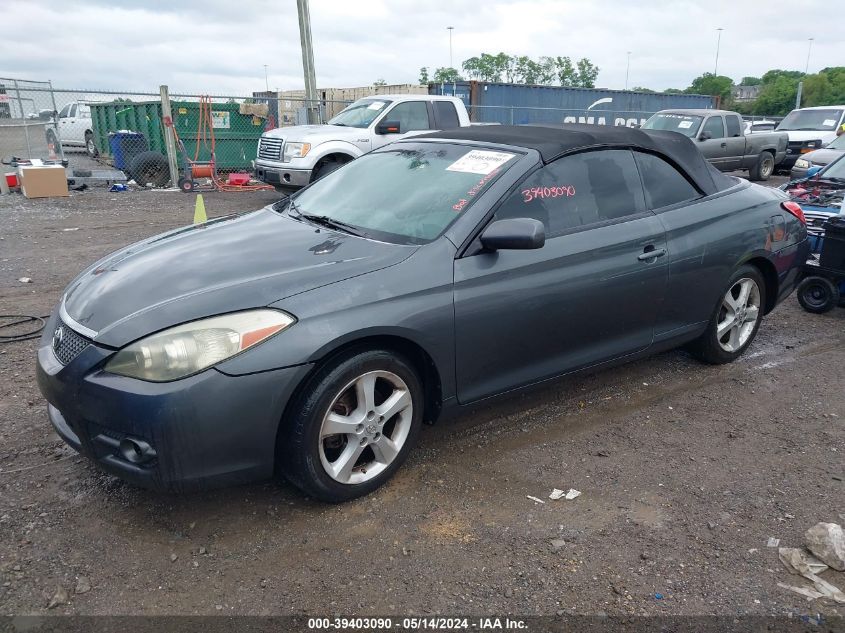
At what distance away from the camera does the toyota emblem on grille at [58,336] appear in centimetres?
291

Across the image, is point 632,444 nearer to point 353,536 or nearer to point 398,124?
point 353,536

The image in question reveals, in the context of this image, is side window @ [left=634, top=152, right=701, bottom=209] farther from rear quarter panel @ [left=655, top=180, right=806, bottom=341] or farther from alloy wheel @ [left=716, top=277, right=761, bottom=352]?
alloy wheel @ [left=716, top=277, right=761, bottom=352]

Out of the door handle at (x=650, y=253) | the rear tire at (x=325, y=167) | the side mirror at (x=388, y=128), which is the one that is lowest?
the rear tire at (x=325, y=167)

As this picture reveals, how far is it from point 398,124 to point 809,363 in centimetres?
882

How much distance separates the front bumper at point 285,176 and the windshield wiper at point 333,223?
7.64 metres

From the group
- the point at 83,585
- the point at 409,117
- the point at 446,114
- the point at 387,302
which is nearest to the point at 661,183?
the point at 387,302

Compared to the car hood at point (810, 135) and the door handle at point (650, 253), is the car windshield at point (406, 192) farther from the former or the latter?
the car hood at point (810, 135)

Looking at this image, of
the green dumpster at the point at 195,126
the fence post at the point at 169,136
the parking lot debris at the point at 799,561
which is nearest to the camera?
the parking lot debris at the point at 799,561

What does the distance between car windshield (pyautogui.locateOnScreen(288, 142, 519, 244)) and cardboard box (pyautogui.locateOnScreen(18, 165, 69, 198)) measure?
10477 mm

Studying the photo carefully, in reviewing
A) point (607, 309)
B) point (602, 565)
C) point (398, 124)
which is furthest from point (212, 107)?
point (602, 565)

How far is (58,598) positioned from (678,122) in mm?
15404

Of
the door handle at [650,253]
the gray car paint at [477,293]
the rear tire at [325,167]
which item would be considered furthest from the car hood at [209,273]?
the rear tire at [325,167]

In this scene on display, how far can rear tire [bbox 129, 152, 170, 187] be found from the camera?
1478 centimetres

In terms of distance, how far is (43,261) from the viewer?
746cm
